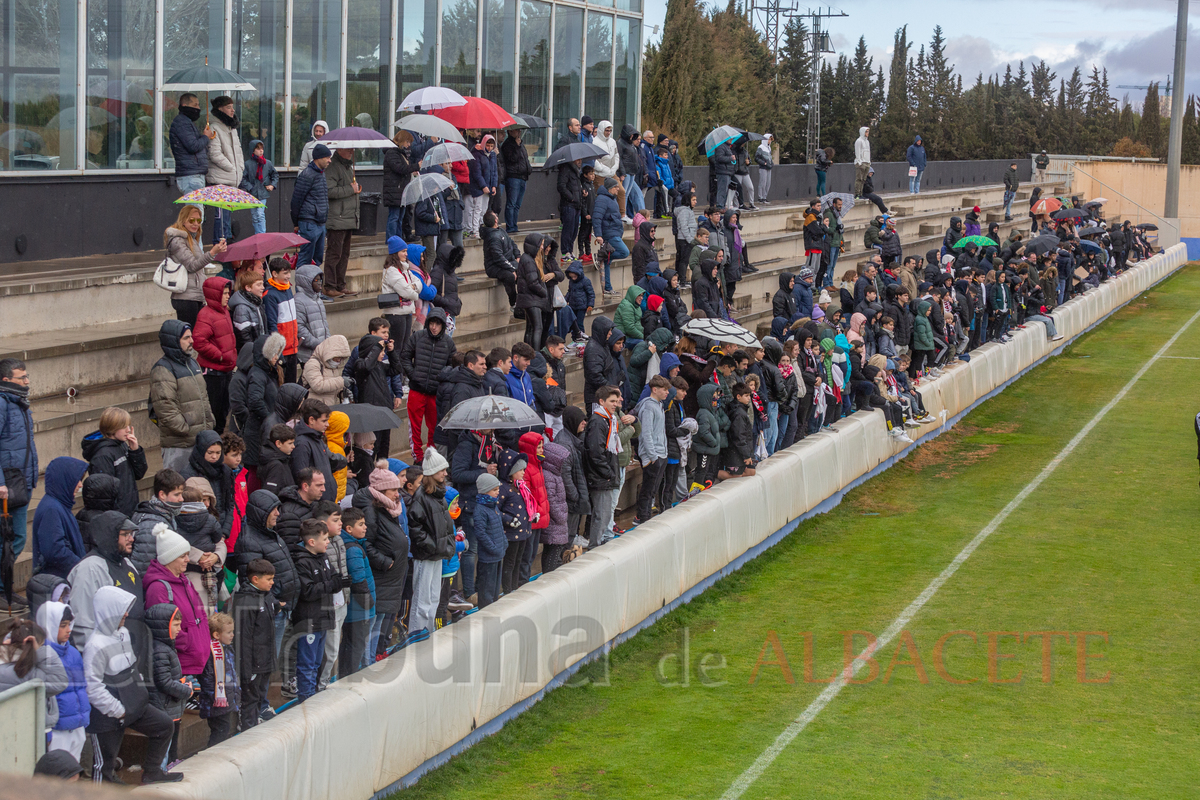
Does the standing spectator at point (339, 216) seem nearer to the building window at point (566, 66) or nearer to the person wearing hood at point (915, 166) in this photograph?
the building window at point (566, 66)

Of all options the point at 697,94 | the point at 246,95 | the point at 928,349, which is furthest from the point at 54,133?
the point at 697,94

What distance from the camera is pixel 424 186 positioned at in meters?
15.1

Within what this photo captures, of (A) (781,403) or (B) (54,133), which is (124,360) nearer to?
(B) (54,133)

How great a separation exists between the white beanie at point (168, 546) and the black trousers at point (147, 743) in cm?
83

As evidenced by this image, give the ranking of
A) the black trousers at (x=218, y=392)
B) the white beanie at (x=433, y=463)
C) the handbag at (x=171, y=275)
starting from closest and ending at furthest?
the white beanie at (x=433, y=463)
the black trousers at (x=218, y=392)
the handbag at (x=171, y=275)

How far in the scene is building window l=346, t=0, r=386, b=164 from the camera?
1977 centimetres

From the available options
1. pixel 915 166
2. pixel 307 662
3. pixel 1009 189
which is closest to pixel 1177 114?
pixel 1009 189

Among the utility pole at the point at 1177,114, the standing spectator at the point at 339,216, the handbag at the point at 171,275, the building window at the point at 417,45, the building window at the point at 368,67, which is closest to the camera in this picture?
the handbag at the point at 171,275

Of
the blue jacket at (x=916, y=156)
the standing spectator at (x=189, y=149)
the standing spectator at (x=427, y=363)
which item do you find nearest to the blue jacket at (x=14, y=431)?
the standing spectator at (x=427, y=363)

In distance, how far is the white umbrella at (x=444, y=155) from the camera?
15727 millimetres

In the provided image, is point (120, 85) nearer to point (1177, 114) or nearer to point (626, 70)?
point (626, 70)

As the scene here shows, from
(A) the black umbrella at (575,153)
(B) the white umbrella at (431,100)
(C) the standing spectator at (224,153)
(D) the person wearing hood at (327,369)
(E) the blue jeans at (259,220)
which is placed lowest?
(D) the person wearing hood at (327,369)

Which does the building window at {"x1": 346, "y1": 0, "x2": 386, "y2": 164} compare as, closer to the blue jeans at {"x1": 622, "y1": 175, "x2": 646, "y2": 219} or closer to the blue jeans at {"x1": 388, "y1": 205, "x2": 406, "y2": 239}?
the blue jeans at {"x1": 388, "y1": 205, "x2": 406, "y2": 239}

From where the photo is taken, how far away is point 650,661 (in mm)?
11172
